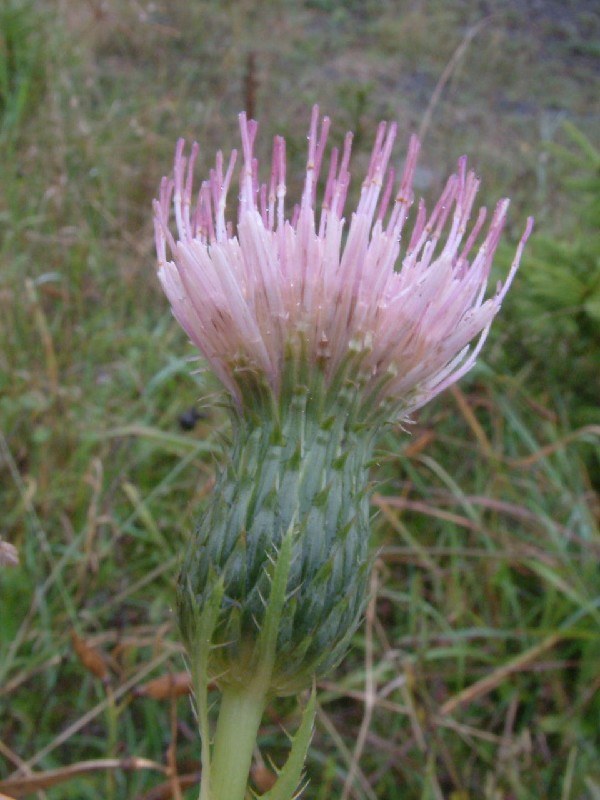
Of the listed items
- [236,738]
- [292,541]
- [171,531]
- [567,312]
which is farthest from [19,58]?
[236,738]

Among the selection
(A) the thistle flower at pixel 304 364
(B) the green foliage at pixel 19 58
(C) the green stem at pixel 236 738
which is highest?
(A) the thistle flower at pixel 304 364

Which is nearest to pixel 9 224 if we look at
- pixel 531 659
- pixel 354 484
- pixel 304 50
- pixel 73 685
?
pixel 73 685

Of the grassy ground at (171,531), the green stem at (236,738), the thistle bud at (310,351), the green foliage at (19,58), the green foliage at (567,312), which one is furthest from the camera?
the green foliage at (19,58)

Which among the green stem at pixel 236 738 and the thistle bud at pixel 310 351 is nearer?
the green stem at pixel 236 738

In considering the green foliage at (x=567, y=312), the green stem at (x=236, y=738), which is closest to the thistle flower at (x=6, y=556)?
the green stem at (x=236, y=738)

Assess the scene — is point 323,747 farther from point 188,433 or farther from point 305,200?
point 305,200

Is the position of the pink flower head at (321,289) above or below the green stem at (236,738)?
above

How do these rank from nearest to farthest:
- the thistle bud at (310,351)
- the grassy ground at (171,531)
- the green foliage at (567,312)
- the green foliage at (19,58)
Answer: the thistle bud at (310,351) → the grassy ground at (171,531) → the green foliage at (567,312) → the green foliage at (19,58)

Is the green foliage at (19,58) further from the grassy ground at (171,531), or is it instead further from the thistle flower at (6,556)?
the thistle flower at (6,556)
